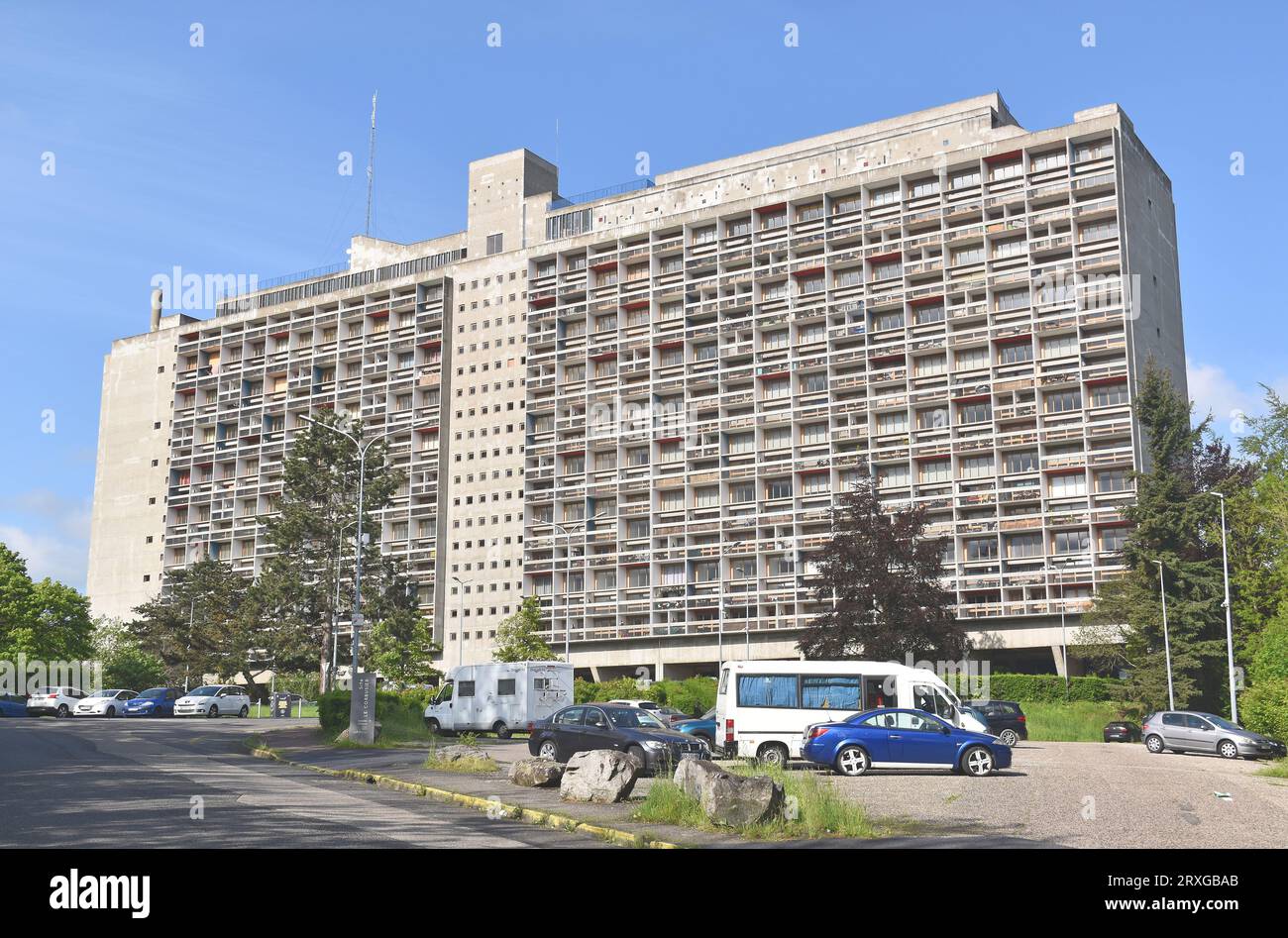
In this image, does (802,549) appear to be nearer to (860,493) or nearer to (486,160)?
(860,493)

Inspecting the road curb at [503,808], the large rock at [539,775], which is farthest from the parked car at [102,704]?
the large rock at [539,775]

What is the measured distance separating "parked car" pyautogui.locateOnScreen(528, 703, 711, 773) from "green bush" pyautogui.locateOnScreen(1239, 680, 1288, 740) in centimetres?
1835

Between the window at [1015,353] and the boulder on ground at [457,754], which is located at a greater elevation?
the window at [1015,353]

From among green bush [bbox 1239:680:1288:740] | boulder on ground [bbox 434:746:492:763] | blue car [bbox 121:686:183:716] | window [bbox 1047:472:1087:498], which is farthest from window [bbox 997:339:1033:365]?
boulder on ground [bbox 434:746:492:763]

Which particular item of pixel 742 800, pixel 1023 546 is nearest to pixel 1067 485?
pixel 1023 546

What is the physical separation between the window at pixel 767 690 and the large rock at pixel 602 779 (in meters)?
10.4

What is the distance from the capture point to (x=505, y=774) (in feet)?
81.9

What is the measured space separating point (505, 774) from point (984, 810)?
11143 mm

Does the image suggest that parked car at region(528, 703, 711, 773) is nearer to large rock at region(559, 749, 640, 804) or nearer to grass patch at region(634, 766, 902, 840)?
large rock at region(559, 749, 640, 804)

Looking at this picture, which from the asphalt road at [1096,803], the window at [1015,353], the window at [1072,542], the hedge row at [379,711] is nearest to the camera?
the asphalt road at [1096,803]

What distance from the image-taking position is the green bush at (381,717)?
38281 millimetres

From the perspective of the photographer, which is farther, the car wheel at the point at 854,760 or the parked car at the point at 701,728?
the parked car at the point at 701,728

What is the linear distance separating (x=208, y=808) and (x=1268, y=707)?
102 ft

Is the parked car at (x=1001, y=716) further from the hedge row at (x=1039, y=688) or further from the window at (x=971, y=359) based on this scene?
the window at (x=971, y=359)
